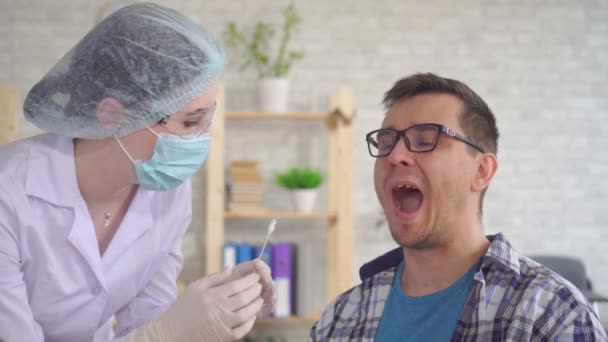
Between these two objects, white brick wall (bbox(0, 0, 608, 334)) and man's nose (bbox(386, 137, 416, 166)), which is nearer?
man's nose (bbox(386, 137, 416, 166))

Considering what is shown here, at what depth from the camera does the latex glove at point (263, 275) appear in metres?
1.55

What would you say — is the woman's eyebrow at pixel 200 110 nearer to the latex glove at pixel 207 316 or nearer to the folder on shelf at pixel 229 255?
the latex glove at pixel 207 316

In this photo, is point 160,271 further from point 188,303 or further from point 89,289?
point 188,303

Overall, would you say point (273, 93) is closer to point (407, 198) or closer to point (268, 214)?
point (268, 214)

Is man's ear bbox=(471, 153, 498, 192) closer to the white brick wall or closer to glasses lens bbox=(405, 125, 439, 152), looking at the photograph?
glasses lens bbox=(405, 125, 439, 152)

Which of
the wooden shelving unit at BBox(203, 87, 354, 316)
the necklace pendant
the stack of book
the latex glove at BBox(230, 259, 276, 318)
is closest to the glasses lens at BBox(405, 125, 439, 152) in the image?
the latex glove at BBox(230, 259, 276, 318)

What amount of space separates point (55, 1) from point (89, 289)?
283cm

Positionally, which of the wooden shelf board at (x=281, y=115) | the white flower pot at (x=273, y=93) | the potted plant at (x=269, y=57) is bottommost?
the wooden shelf board at (x=281, y=115)

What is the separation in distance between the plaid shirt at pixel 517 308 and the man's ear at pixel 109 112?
0.75m

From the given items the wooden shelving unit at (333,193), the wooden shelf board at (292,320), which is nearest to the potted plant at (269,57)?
the wooden shelving unit at (333,193)

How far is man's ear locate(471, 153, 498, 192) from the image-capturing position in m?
1.62

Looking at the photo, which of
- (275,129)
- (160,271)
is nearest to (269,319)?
(275,129)

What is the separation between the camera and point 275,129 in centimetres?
401

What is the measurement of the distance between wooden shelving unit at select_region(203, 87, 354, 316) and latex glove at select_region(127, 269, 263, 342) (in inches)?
84.4
